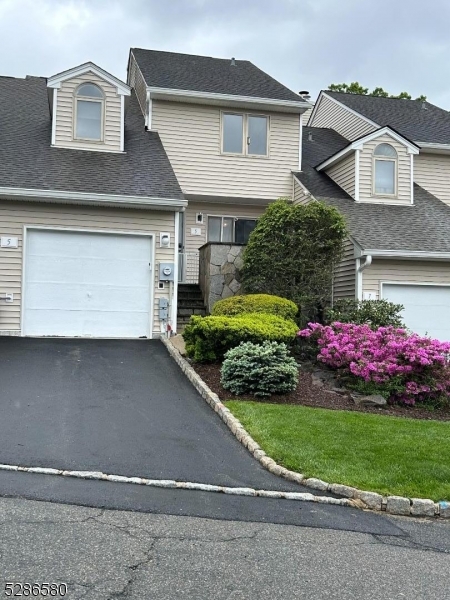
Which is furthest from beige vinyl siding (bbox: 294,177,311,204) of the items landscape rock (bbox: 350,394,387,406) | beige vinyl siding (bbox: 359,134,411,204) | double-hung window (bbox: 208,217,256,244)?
landscape rock (bbox: 350,394,387,406)

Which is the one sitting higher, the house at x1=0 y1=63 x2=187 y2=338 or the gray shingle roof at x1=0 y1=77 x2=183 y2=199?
the gray shingle roof at x1=0 y1=77 x2=183 y2=199

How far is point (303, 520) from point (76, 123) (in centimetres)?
1250

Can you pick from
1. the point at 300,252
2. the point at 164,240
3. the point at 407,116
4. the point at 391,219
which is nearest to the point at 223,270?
the point at 164,240

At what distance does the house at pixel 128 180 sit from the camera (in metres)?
12.7

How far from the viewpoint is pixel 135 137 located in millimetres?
15906

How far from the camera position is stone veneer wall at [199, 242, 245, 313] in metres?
13.9

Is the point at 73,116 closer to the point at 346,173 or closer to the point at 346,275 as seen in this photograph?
the point at 346,173

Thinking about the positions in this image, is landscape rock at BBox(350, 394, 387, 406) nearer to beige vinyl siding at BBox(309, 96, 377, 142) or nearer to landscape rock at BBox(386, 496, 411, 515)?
landscape rock at BBox(386, 496, 411, 515)

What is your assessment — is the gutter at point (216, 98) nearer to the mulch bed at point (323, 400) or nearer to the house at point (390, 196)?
the house at point (390, 196)

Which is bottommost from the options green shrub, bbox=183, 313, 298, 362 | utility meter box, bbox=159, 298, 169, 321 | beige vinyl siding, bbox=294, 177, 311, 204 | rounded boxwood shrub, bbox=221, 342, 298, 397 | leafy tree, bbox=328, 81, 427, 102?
rounded boxwood shrub, bbox=221, 342, 298, 397

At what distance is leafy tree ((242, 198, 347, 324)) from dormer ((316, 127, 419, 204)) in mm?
3412

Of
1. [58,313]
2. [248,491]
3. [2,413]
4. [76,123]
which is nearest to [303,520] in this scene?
[248,491]

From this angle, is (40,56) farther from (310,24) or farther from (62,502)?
(62,502)

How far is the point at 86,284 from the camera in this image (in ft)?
42.5
